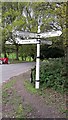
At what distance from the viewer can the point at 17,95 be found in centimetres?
536

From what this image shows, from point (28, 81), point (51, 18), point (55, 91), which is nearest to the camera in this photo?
point (55, 91)

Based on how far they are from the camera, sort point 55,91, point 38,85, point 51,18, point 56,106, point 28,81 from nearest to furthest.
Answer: point 56,106, point 55,91, point 38,85, point 28,81, point 51,18

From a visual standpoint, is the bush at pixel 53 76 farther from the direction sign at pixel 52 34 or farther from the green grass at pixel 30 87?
the direction sign at pixel 52 34

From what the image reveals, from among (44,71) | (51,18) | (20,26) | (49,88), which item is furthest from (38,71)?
(20,26)

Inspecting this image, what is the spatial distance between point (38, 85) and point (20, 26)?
11444mm

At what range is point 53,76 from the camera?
566cm

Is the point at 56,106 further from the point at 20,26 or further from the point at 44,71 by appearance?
the point at 20,26

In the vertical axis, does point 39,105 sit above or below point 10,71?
above

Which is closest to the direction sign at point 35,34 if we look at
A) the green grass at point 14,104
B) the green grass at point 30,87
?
the green grass at point 30,87

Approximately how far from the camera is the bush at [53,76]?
17.7 feet

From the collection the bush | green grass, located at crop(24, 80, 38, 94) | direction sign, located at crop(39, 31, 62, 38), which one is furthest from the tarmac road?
direction sign, located at crop(39, 31, 62, 38)

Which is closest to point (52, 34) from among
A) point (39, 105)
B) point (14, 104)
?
point (39, 105)

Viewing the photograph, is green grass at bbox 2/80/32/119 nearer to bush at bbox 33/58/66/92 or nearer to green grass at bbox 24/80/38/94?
green grass at bbox 24/80/38/94

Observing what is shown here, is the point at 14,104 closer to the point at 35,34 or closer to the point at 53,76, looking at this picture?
the point at 53,76
